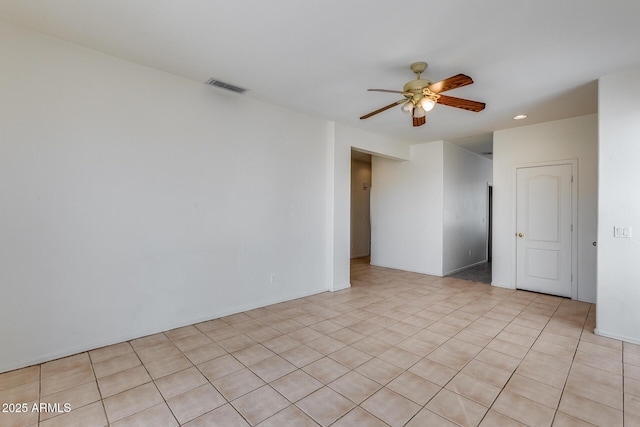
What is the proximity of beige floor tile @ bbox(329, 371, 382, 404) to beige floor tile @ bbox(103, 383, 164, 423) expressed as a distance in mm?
1301

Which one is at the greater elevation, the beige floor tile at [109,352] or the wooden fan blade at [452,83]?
the wooden fan blade at [452,83]

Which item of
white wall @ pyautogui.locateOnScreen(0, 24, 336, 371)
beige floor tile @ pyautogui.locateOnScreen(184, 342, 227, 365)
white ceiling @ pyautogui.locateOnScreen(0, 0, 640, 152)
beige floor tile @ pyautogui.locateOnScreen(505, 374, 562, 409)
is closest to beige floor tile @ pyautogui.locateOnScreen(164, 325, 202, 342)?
white wall @ pyautogui.locateOnScreen(0, 24, 336, 371)

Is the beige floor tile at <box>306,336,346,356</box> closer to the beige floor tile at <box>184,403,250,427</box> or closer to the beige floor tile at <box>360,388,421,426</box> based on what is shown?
the beige floor tile at <box>360,388,421,426</box>

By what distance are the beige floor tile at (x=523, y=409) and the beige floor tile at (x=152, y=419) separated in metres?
2.19

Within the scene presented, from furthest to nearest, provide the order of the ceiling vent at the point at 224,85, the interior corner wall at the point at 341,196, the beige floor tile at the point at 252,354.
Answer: the interior corner wall at the point at 341,196
the ceiling vent at the point at 224,85
the beige floor tile at the point at 252,354

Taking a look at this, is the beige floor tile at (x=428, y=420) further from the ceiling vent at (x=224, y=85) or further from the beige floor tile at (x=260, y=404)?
the ceiling vent at (x=224, y=85)

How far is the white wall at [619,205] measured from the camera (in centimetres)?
304

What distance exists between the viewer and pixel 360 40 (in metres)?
2.52

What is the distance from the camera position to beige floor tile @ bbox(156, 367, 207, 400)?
86.0 inches

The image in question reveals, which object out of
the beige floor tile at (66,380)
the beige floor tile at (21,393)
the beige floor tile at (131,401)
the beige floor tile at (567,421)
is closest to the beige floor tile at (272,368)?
the beige floor tile at (131,401)

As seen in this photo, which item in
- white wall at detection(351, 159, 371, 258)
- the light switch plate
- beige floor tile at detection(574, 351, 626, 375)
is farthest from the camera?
white wall at detection(351, 159, 371, 258)

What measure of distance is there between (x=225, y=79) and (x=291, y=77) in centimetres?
77

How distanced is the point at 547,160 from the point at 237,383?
5458 mm

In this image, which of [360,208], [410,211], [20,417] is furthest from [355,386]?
[360,208]
